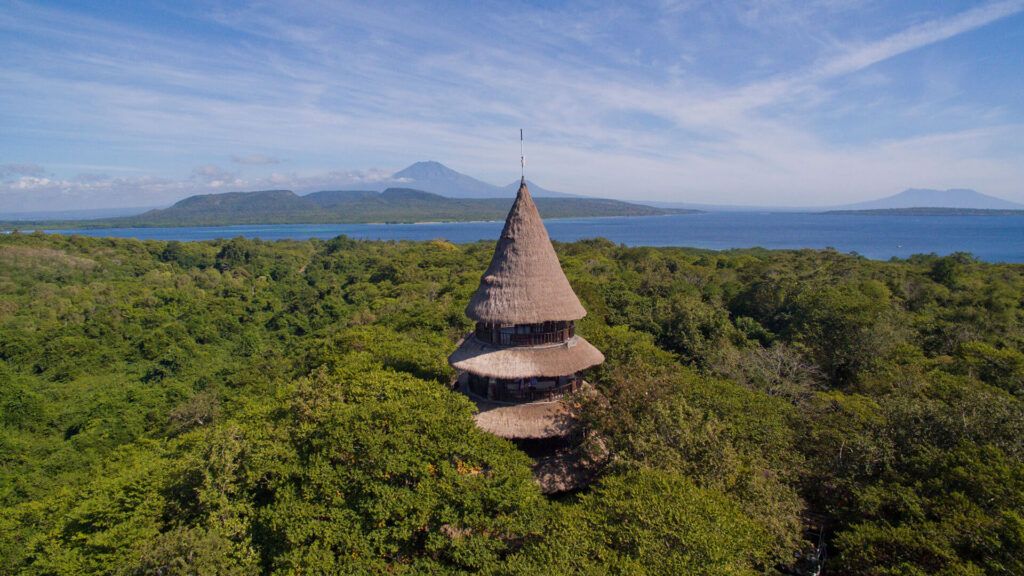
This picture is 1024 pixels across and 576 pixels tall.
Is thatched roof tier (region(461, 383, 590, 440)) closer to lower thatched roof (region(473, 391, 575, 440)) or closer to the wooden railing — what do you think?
lower thatched roof (region(473, 391, 575, 440))

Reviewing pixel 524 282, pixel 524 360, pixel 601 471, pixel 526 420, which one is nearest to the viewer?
pixel 601 471

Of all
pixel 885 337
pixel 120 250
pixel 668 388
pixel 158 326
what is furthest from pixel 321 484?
pixel 120 250

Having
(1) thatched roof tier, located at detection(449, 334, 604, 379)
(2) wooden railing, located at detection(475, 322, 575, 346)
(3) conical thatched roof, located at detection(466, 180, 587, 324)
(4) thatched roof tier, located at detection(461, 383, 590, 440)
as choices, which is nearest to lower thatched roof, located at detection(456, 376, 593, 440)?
(4) thatched roof tier, located at detection(461, 383, 590, 440)

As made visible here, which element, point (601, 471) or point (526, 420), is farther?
point (526, 420)

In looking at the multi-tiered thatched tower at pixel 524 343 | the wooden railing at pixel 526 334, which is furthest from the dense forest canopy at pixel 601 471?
the wooden railing at pixel 526 334

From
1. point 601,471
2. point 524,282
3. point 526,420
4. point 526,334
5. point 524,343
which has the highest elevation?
point 524,282

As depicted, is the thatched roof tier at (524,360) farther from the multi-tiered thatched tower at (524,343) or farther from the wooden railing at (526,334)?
the wooden railing at (526,334)

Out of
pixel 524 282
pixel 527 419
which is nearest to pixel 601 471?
pixel 527 419

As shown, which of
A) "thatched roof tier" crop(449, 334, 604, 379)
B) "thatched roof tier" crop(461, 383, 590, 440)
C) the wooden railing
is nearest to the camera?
"thatched roof tier" crop(461, 383, 590, 440)

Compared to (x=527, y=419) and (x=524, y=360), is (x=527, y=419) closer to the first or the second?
(x=527, y=419)
